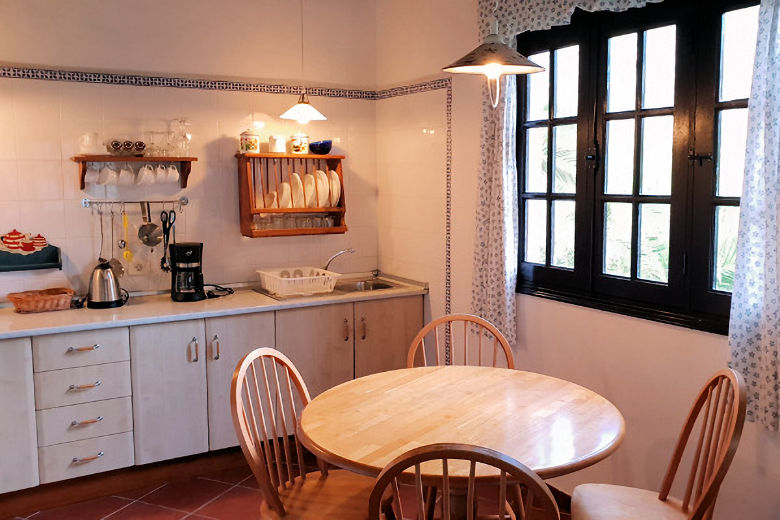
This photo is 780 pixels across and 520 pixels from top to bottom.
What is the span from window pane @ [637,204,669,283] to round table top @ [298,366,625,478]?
0.70 meters

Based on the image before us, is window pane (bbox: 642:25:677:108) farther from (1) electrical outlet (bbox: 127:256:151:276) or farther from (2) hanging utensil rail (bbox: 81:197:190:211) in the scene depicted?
(1) electrical outlet (bbox: 127:256:151:276)

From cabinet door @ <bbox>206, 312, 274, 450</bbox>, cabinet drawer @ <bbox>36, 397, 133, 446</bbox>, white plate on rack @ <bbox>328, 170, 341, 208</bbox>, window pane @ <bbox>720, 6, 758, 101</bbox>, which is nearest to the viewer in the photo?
window pane @ <bbox>720, 6, 758, 101</bbox>

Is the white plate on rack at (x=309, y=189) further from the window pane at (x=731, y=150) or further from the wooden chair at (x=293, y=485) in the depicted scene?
the window pane at (x=731, y=150)

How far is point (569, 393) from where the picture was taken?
2398 millimetres

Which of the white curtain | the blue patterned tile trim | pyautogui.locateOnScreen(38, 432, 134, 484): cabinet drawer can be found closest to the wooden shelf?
the blue patterned tile trim

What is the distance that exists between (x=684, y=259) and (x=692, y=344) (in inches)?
12.6

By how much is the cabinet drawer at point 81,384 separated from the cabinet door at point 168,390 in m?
0.07

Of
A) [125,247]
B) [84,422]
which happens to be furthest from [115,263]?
[84,422]

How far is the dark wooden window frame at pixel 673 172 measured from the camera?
264 cm

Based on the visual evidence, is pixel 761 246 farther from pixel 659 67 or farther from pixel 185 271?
pixel 185 271

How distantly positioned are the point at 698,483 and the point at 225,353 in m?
2.27

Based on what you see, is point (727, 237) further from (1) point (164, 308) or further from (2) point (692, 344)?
(1) point (164, 308)

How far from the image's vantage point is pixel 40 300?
3432 mm

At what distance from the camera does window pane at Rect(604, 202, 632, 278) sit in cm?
302
